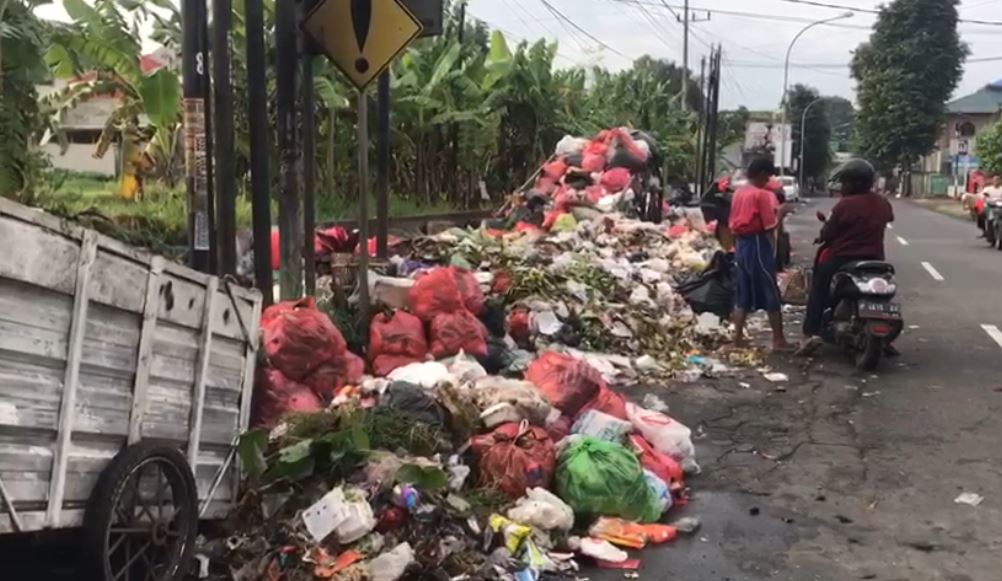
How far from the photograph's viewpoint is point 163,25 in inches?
595

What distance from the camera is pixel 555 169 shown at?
71.9 feet

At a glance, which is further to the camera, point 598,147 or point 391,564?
point 598,147

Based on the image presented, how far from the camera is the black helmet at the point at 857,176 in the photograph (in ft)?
Result: 34.5

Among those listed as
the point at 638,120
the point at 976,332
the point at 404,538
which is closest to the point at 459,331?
the point at 404,538

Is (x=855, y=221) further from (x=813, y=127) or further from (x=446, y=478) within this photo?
(x=813, y=127)

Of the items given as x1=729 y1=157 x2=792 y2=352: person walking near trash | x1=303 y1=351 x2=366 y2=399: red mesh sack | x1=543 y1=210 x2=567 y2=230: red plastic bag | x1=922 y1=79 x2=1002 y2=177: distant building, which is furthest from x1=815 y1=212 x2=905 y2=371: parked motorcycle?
x1=922 y1=79 x2=1002 y2=177: distant building

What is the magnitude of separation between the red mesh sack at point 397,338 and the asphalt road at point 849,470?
6.80ft

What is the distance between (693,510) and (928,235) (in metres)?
26.3

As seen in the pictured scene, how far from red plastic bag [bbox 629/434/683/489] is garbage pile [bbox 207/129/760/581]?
18 millimetres

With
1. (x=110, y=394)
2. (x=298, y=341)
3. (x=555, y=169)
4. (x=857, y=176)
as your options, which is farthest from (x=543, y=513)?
(x=555, y=169)

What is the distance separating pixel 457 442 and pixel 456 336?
246 centimetres

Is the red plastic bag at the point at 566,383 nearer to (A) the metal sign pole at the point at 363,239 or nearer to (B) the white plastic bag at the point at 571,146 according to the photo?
(A) the metal sign pole at the point at 363,239

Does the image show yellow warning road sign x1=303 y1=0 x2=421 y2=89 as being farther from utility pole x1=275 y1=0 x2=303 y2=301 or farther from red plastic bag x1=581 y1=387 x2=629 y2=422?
red plastic bag x1=581 y1=387 x2=629 y2=422

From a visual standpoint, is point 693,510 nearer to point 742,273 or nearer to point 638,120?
point 742,273
